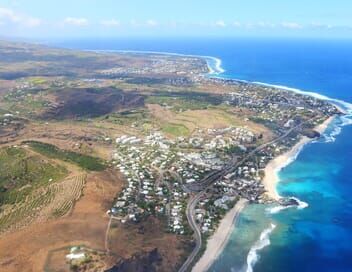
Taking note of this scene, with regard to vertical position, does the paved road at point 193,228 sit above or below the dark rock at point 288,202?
below

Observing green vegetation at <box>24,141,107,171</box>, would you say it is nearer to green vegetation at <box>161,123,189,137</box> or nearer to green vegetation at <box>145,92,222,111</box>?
green vegetation at <box>161,123,189,137</box>

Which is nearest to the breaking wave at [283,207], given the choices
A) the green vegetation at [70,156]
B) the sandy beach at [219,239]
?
the sandy beach at [219,239]

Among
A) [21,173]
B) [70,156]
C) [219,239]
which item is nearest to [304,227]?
[219,239]

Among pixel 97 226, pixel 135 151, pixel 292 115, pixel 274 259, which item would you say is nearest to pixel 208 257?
pixel 274 259

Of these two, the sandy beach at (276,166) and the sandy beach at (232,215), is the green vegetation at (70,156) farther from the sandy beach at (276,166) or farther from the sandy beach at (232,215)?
the sandy beach at (276,166)

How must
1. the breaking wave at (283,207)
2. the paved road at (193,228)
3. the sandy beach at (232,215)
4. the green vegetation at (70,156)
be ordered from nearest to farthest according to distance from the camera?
the paved road at (193,228)
the sandy beach at (232,215)
the breaking wave at (283,207)
the green vegetation at (70,156)

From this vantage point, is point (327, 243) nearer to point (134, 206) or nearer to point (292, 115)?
point (134, 206)

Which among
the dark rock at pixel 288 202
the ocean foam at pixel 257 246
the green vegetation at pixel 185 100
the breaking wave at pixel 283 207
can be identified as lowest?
the ocean foam at pixel 257 246

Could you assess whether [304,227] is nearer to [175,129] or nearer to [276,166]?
[276,166]
